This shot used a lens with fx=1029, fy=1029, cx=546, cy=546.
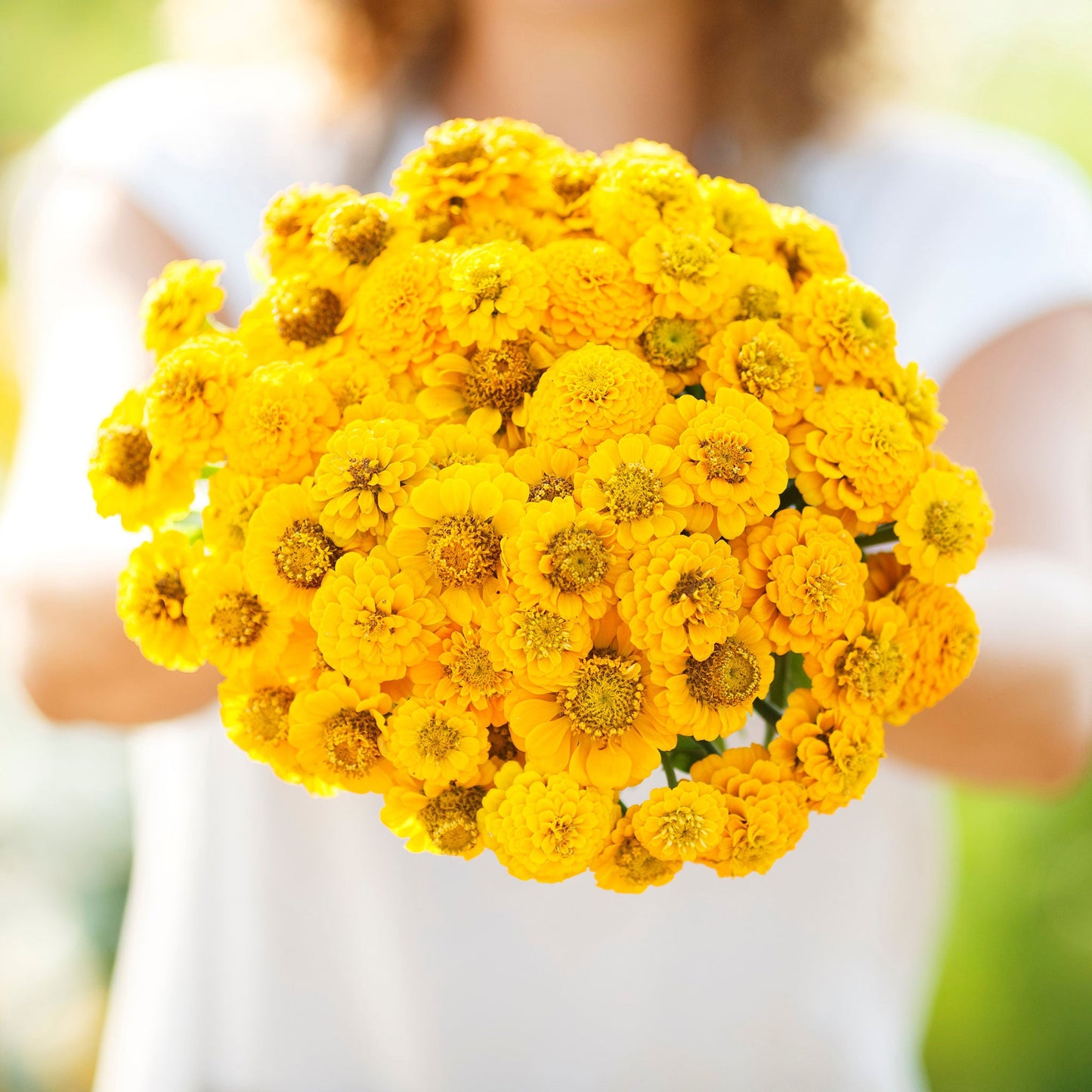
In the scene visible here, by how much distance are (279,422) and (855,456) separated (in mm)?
211

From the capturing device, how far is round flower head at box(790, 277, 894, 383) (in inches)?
15.9

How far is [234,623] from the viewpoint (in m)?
0.38

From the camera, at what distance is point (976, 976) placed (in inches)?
85.0

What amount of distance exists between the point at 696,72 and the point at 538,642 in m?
0.88

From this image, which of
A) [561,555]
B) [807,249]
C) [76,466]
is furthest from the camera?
[76,466]

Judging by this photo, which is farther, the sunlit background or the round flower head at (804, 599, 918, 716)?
the sunlit background

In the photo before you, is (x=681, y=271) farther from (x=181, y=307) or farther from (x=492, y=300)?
(x=181, y=307)

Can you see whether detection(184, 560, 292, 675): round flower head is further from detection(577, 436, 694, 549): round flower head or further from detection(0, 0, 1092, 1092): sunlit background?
detection(0, 0, 1092, 1092): sunlit background

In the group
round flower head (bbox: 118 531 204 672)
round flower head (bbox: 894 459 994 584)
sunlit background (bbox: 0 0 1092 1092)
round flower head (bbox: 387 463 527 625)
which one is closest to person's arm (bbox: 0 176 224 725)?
round flower head (bbox: 118 531 204 672)

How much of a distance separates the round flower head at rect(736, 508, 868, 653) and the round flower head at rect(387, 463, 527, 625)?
0.09 meters

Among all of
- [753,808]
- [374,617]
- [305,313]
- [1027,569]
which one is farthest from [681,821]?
[1027,569]

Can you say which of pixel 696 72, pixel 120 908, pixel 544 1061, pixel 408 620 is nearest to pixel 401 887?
pixel 544 1061

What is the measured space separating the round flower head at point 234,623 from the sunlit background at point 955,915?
1.82m

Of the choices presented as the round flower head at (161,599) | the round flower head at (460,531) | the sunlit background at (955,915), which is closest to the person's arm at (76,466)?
the round flower head at (161,599)
